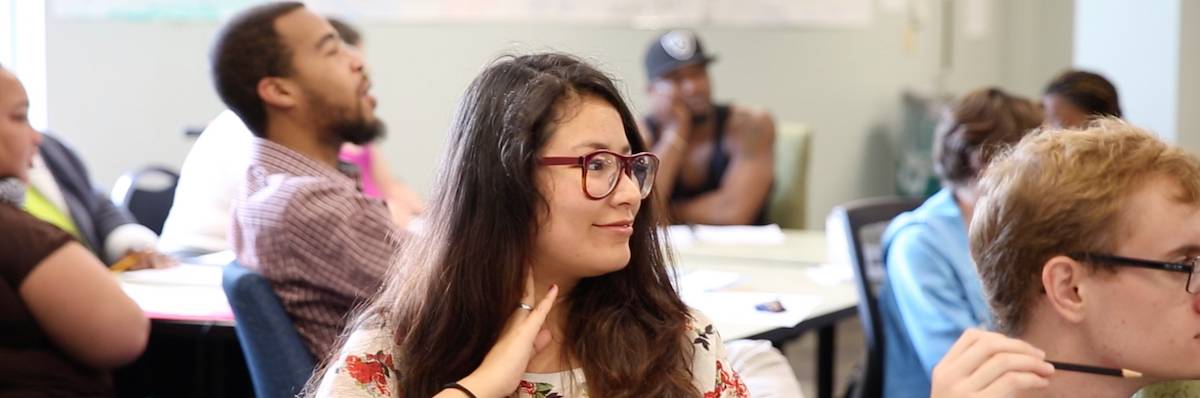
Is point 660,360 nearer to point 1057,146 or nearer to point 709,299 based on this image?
point 1057,146

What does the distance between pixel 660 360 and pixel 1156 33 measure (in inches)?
119

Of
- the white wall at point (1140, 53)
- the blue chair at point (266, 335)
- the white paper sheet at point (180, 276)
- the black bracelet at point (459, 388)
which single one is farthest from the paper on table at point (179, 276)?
the white wall at point (1140, 53)

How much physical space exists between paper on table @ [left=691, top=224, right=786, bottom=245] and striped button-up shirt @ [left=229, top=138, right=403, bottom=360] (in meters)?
1.78

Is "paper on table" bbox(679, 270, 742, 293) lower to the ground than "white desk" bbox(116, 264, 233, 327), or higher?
lower

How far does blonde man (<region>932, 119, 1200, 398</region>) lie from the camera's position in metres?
1.70

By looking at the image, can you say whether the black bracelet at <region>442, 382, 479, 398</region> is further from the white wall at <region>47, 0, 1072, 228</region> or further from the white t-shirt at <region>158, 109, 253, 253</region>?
the white t-shirt at <region>158, 109, 253, 253</region>

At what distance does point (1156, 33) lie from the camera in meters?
4.29

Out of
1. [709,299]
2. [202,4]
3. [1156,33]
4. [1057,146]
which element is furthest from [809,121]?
[1057,146]

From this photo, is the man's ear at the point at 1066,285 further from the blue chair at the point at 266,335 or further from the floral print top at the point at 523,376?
the blue chair at the point at 266,335

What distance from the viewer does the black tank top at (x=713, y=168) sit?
5.13m

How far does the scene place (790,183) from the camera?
5133mm

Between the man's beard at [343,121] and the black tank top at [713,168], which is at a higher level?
the man's beard at [343,121]

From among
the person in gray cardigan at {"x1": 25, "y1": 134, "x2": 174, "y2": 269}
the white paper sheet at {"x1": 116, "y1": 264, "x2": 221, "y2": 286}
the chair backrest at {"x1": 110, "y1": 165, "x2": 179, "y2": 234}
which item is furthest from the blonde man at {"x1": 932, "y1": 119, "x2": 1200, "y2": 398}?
the chair backrest at {"x1": 110, "y1": 165, "x2": 179, "y2": 234}

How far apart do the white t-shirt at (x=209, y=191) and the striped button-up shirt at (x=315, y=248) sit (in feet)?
2.07
